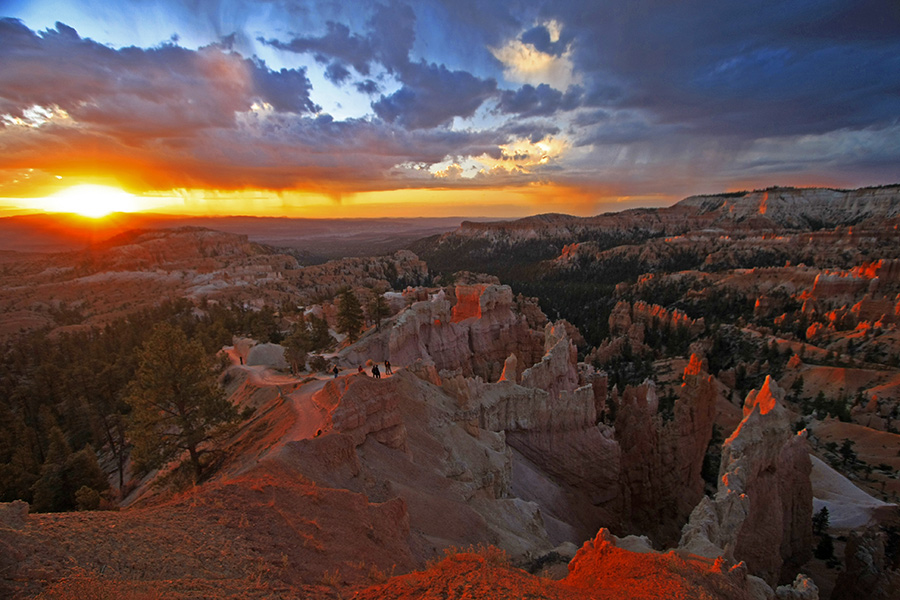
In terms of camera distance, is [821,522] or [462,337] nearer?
[821,522]

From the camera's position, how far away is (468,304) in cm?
4188

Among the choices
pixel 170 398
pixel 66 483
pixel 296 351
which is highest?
pixel 170 398

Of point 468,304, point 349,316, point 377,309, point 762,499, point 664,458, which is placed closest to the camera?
point 762,499

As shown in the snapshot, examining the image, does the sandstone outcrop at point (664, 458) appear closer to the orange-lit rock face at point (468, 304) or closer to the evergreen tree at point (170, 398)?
the orange-lit rock face at point (468, 304)

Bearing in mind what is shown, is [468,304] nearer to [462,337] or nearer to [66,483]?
[462,337]

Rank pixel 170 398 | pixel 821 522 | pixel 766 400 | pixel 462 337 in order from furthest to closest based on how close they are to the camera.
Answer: pixel 462 337
pixel 821 522
pixel 766 400
pixel 170 398

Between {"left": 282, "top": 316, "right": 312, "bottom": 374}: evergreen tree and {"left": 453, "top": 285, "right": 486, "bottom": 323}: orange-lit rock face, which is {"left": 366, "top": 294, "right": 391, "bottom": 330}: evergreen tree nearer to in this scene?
{"left": 282, "top": 316, "right": 312, "bottom": 374}: evergreen tree

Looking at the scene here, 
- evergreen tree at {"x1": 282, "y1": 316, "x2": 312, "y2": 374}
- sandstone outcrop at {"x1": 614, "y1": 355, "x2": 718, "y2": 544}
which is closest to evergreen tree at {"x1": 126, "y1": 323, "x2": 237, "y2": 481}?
evergreen tree at {"x1": 282, "y1": 316, "x2": 312, "y2": 374}

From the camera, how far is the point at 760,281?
7894 centimetres

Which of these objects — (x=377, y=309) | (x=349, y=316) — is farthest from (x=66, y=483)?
(x=377, y=309)

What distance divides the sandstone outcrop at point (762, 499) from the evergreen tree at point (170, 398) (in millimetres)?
15330

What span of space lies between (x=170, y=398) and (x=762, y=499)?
2187cm

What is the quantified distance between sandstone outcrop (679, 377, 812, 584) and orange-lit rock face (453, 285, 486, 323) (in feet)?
77.8

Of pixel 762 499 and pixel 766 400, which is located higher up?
Answer: pixel 766 400
